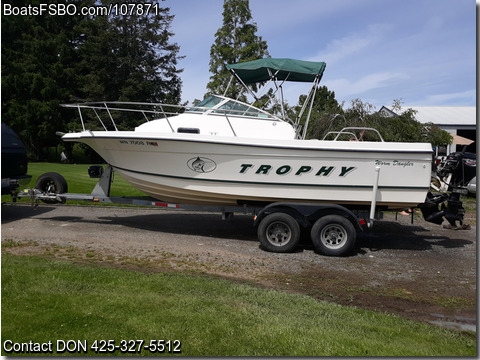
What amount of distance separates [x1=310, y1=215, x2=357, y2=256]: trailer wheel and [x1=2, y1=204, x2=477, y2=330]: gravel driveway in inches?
6.6

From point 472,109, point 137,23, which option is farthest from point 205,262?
point 472,109

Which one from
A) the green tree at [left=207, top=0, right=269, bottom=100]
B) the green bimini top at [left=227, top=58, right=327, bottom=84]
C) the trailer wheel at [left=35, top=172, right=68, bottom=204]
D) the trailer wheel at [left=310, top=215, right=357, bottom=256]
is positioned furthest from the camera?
the green tree at [left=207, top=0, right=269, bottom=100]

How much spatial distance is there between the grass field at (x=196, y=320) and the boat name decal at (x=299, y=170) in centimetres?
247

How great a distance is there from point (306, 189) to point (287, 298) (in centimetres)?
263

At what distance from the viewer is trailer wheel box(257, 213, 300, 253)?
6605mm

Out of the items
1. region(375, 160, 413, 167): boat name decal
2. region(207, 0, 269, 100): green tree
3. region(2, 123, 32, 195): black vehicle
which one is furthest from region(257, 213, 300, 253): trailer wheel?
region(207, 0, 269, 100): green tree

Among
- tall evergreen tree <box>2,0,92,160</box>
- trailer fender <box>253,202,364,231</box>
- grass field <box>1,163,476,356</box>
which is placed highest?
tall evergreen tree <box>2,0,92,160</box>

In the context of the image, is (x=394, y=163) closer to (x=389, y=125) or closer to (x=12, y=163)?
(x=12, y=163)

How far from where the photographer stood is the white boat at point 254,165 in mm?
6590

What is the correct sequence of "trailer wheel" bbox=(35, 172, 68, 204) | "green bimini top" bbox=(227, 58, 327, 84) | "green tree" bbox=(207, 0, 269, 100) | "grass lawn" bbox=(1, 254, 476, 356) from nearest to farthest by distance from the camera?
"grass lawn" bbox=(1, 254, 476, 356), "green bimini top" bbox=(227, 58, 327, 84), "trailer wheel" bbox=(35, 172, 68, 204), "green tree" bbox=(207, 0, 269, 100)

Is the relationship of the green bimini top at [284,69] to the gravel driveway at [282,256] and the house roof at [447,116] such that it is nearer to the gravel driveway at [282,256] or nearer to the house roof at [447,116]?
the gravel driveway at [282,256]

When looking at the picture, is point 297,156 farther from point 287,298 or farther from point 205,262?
point 287,298

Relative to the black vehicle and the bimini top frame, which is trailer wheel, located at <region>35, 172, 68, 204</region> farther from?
the bimini top frame

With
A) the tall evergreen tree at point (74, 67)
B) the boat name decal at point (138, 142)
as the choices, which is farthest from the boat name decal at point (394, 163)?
the tall evergreen tree at point (74, 67)
